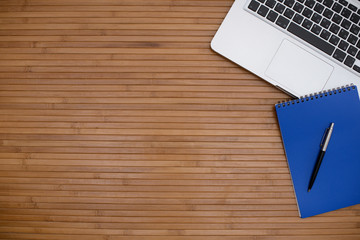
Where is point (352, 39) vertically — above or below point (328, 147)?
above

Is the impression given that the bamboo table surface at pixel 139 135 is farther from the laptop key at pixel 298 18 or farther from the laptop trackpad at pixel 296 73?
the laptop key at pixel 298 18

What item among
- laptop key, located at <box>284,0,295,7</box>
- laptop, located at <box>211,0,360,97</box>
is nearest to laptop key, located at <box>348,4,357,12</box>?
laptop, located at <box>211,0,360,97</box>

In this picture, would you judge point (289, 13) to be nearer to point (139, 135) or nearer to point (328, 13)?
point (328, 13)

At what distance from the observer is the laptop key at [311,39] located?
600 mm

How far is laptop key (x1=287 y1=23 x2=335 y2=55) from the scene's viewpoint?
1.97 feet

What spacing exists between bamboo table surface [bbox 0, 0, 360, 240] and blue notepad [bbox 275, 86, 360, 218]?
20 mm

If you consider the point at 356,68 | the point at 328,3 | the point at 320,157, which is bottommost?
the point at 320,157

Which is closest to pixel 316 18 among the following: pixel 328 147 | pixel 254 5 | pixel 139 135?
pixel 254 5

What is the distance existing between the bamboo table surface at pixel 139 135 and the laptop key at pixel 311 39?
0.11 meters

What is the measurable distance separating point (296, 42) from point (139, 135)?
0.36m

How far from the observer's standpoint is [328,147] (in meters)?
0.60

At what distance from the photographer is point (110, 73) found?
2.09 feet

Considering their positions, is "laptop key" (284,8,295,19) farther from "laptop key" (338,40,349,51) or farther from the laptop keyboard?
"laptop key" (338,40,349,51)

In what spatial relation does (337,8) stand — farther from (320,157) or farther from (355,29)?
(320,157)
